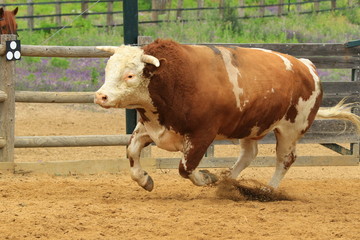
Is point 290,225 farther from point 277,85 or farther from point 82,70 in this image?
point 82,70

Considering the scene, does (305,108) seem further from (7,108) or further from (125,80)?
(7,108)

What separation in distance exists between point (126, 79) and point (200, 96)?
78cm

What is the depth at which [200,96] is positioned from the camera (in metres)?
8.31

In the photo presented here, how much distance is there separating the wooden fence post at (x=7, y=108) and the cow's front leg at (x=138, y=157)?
2.31m

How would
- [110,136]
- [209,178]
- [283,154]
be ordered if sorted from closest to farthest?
[209,178], [283,154], [110,136]

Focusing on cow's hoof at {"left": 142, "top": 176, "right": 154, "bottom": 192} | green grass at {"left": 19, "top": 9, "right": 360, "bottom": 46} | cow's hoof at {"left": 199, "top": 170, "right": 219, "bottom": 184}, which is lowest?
green grass at {"left": 19, "top": 9, "right": 360, "bottom": 46}

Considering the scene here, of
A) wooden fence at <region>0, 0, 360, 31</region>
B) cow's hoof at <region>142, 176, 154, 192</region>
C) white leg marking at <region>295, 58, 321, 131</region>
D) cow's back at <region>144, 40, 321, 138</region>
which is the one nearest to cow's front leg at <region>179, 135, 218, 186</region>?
cow's back at <region>144, 40, 321, 138</region>

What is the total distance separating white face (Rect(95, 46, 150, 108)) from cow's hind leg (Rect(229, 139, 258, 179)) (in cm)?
184

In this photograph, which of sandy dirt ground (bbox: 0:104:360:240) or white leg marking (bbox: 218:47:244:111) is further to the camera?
white leg marking (bbox: 218:47:244:111)

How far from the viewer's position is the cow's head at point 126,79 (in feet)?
26.0

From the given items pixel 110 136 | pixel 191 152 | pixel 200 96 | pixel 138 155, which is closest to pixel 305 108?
pixel 200 96

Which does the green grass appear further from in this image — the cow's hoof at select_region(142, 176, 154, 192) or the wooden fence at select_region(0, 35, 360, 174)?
the cow's hoof at select_region(142, 176, 154, 192)

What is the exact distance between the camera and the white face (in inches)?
311

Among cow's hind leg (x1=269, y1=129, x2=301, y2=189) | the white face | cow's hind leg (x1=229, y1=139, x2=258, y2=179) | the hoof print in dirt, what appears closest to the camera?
the white face
